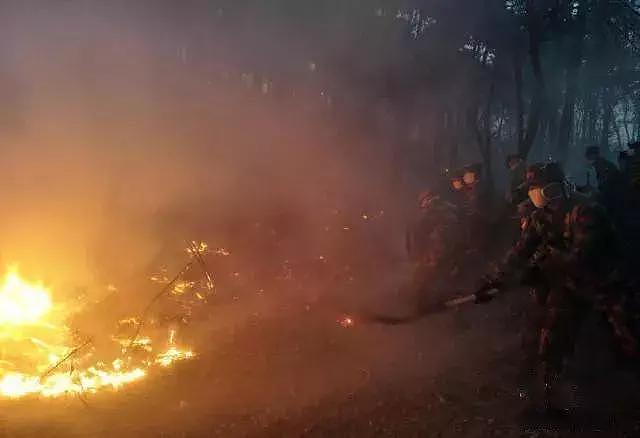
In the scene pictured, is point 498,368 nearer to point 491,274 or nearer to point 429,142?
point 491,274

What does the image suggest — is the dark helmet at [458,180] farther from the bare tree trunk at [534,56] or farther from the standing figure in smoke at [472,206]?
the bare tree trunk at [534,56]

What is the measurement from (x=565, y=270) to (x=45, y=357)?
5.78 meters

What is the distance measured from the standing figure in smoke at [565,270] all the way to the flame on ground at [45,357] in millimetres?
4079

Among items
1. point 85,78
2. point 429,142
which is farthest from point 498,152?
point 85,78

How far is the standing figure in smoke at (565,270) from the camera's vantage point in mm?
4734

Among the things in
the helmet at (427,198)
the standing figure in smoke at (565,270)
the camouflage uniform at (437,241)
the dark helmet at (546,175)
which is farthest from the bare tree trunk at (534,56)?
the standing figure in smoke at (565,270)

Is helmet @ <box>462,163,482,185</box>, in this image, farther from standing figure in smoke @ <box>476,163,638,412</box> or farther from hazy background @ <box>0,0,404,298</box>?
hazy background @ <box>0,0,404,298</box>

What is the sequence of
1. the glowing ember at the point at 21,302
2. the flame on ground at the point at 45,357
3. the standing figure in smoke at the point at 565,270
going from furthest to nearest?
1. the glowing ember at the point at 21,302
2. the flame on ground at the point at 45,357
3. the standing figure in smoke at the point at 565,270

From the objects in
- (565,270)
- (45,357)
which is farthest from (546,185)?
(45,357)

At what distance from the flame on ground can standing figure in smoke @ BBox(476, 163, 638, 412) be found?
4079 mm

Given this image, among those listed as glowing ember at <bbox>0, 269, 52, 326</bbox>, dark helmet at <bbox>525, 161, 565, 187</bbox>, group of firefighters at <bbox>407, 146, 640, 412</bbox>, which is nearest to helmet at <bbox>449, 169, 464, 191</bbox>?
group of firefighters at <bbox>407, 146, 640, 412</bbox>

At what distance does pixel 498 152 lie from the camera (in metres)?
22.3

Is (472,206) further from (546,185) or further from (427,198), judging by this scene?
(546,185)

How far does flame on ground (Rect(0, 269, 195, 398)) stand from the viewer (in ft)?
19.5
